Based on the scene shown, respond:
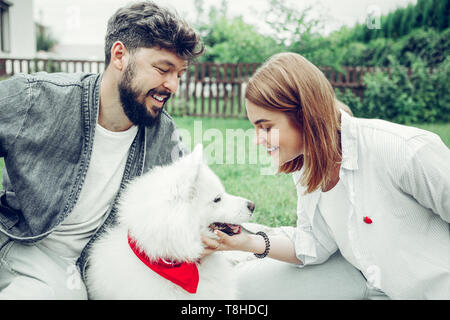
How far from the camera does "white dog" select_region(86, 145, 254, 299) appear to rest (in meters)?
1.94

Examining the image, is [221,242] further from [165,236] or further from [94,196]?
[94,196]

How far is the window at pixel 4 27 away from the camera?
12.6 meters

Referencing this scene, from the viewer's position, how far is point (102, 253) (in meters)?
2.16

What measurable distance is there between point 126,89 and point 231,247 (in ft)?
3.74

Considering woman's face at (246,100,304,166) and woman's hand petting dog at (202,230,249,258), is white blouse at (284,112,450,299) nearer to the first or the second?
woman's face at (246,100,304,166)

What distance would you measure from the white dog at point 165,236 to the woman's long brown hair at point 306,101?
447 millimetres

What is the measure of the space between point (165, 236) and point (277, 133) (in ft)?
2.69

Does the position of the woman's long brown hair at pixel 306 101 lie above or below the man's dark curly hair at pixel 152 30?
below

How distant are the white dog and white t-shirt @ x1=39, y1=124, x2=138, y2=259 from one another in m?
0.16

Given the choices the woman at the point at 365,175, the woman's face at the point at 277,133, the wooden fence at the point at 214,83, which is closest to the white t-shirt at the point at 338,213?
the woman at the point at 365,175

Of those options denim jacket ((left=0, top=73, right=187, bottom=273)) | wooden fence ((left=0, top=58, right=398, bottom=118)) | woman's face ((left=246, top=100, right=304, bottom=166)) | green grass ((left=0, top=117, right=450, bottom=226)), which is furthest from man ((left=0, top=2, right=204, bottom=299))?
wooden fence ((left=0, top=58, right=398, bottom=118))

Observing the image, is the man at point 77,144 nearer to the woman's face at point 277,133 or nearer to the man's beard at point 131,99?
the man's beard at point 131,99

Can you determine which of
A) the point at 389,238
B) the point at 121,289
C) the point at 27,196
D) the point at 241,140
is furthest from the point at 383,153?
the point at 241,140

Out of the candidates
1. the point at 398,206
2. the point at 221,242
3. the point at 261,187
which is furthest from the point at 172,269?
the point at 261,187
